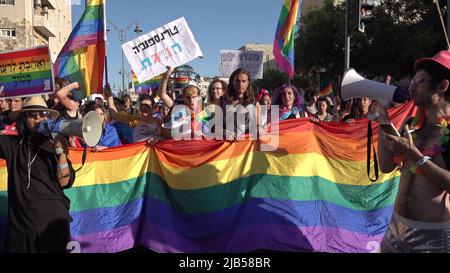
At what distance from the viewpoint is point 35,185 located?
3080mm

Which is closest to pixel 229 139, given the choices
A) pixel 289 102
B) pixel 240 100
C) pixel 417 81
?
pixel 240 100

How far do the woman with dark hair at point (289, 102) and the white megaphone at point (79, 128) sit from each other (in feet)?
9.46

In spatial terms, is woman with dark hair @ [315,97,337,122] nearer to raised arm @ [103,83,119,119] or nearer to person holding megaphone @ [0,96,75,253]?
raised arm @ [103,83,119,119]

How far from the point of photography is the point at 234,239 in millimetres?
4363

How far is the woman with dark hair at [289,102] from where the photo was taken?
218 inches

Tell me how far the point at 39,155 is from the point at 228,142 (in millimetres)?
1965

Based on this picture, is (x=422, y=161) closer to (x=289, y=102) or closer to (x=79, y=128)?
(x=79, y=128)

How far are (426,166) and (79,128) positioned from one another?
6.65 ft

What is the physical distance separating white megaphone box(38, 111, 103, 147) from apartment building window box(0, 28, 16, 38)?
34566 millimetres

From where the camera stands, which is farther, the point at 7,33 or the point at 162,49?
the point at 7,33

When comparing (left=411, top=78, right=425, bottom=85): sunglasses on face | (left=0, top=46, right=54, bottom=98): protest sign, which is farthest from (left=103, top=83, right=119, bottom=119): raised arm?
(left=411, top=78, right=425, bottom=85): sunglasses on face

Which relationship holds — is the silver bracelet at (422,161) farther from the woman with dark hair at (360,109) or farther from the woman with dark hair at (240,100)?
the woman with dark hair at (360,109)
